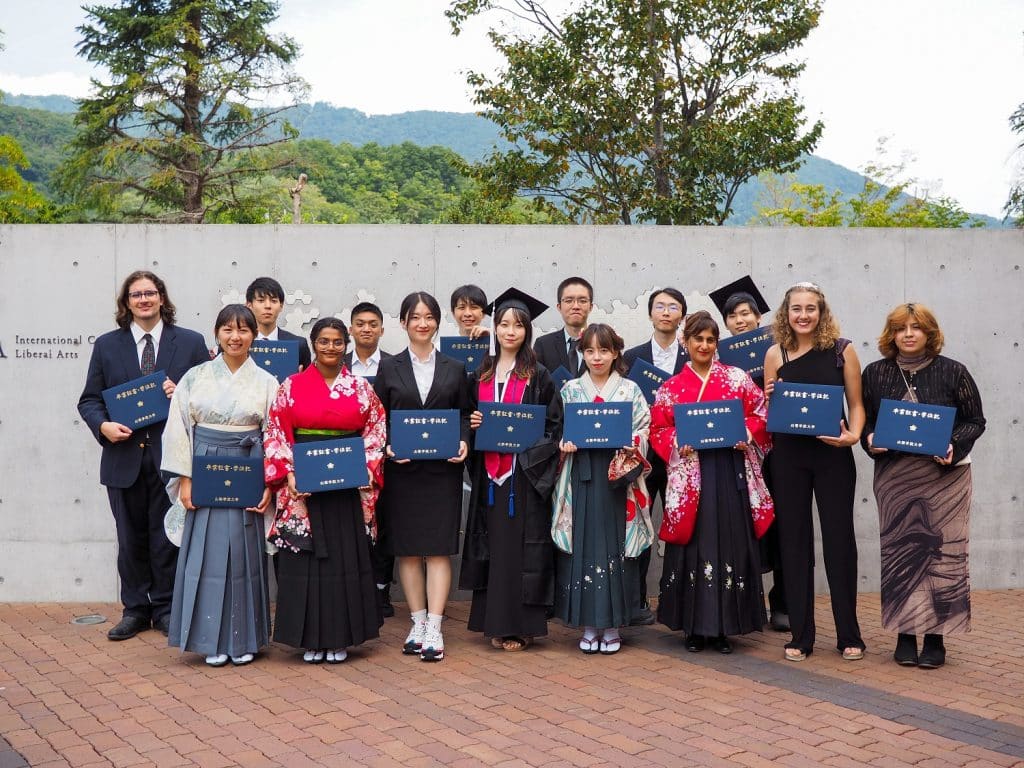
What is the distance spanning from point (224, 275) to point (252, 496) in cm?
→ 209

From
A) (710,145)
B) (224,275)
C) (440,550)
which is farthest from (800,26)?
(440,550)

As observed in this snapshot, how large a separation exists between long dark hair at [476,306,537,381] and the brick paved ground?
1475 millimetres

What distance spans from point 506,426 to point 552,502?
1.65ft

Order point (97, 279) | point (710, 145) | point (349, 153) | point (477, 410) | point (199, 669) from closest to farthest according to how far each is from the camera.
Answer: point (199, 669)
point (477, 410)
point (97, 279)
point (710, 145)
point (349, 153)

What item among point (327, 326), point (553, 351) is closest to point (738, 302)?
point (553, 351)

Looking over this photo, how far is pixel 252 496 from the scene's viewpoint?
5.61 metres

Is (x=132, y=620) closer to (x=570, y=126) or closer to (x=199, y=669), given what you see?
(x=199, y=669)

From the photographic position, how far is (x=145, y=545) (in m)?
6.39

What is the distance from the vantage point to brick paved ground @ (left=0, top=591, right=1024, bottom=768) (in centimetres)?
436

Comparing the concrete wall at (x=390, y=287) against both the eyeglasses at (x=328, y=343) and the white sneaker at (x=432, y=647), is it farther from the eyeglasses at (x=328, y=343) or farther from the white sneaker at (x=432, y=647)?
the white sneaker at (x=432, y=647)

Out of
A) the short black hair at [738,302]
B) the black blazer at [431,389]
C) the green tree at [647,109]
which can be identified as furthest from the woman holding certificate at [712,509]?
the green tree at [647,109]

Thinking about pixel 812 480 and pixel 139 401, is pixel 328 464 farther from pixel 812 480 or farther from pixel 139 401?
pixel 812 480

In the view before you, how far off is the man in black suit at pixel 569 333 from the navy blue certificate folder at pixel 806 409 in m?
1.24

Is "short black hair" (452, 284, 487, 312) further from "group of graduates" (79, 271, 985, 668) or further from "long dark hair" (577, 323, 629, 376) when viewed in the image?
"long dark hair" (577, 323, 629, 376)
